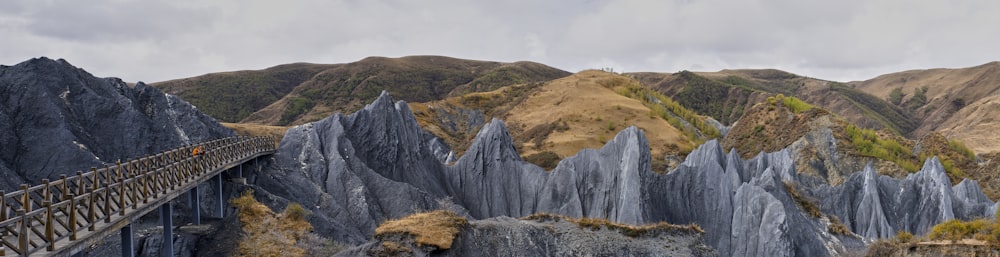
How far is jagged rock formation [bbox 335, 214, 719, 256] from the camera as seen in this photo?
845 inches

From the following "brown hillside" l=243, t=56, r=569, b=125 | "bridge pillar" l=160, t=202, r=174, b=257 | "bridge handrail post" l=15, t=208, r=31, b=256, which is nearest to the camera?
"bridge handrail post" l=15, t=208, r=31, b=256

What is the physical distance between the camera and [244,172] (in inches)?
1228

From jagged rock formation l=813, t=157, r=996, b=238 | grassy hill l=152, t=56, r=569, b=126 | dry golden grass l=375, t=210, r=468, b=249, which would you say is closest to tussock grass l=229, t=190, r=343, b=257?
dry golden grass l=375, t=210, r=468, b=249

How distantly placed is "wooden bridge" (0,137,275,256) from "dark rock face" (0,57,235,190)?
1.57m

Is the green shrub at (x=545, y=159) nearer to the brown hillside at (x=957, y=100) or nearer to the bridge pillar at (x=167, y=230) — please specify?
the bridge pillar at (x=167, y=230)

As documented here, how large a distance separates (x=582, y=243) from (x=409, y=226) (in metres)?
5.70

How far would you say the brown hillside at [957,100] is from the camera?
11019cm

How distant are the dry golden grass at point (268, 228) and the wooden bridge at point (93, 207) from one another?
190 centimetres

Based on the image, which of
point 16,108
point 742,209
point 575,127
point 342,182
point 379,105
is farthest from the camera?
point 575,127

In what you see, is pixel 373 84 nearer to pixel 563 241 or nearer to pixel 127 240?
pixel 563 241

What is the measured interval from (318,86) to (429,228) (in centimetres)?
12083

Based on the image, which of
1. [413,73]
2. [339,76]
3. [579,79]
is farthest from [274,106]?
[579,79]

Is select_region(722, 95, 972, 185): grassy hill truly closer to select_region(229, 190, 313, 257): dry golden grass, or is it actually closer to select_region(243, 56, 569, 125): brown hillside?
select_region(229, 190, 313, 257): dry golden grass

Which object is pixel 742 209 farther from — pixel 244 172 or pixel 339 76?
pixel 339 76
